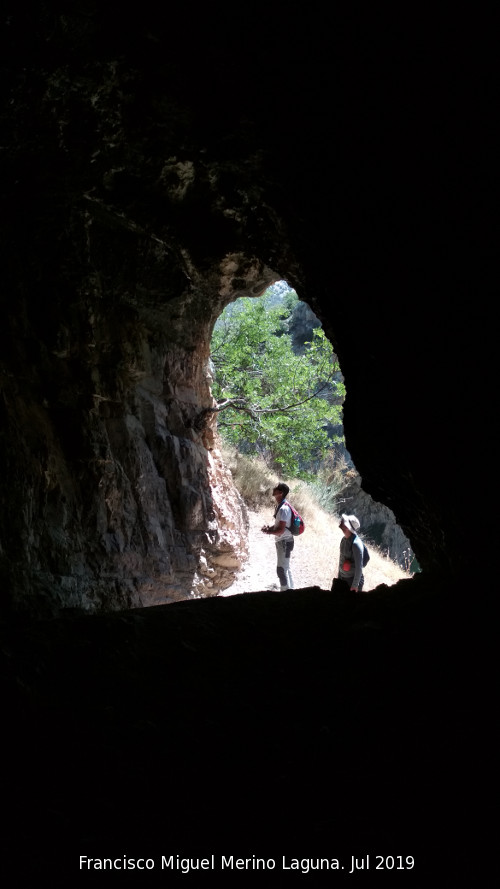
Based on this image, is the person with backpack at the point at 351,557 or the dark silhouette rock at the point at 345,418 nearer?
the dark silhouette rock at the point at 345,418

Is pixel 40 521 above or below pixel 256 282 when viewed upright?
below

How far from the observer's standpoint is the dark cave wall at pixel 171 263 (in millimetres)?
2480

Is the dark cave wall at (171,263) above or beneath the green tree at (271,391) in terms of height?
beneath

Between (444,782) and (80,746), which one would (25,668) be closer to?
(80,746)

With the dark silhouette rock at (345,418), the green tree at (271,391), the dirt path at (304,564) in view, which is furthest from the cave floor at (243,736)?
the green tree at (271,391)

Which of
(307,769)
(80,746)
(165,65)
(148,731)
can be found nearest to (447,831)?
(307,769)

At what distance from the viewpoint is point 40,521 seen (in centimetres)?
493

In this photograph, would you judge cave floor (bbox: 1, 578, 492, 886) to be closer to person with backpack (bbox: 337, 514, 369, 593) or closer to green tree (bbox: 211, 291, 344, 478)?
person with backpack (bbox: 337, 514, 369, 593)

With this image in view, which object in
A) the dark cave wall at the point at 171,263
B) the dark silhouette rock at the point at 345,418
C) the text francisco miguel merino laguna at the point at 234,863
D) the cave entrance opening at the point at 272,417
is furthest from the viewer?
the cave entrance opening at the point at 272,417

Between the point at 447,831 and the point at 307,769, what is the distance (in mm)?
450

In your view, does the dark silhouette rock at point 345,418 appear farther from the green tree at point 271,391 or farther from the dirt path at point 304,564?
the green tree at point 271,391

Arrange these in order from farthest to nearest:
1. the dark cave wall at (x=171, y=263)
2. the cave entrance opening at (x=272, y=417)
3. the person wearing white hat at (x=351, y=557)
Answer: the cave entrance opening at (x=272, y=417)
the person wearing white hat at (x=351, y=557)
the dark cave wall at (x=171, y=263)

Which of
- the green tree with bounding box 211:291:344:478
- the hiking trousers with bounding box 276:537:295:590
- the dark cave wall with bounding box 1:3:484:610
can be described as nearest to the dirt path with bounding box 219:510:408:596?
the hiking trousers with bounding box 276:537:295:590

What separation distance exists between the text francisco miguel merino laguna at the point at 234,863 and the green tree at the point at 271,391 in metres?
12.1
